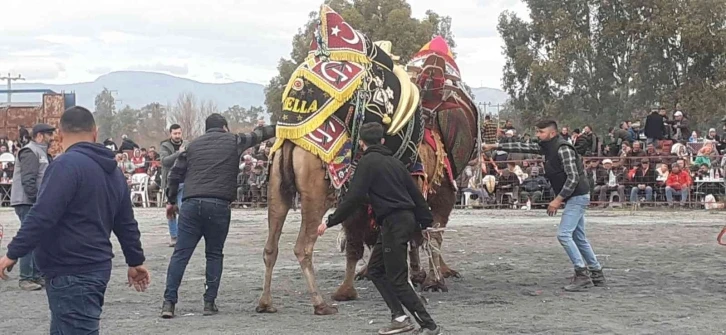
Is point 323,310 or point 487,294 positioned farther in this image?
point 487,294

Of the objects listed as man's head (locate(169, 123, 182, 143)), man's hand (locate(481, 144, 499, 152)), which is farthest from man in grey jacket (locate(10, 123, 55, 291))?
man's hand (locate(481, 144, 499, 152))

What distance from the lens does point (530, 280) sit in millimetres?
10281

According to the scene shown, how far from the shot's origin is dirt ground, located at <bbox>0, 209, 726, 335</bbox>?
774cm

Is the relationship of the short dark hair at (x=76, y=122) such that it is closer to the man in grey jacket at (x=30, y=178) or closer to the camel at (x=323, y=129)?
the camel at (x=323, y=129)

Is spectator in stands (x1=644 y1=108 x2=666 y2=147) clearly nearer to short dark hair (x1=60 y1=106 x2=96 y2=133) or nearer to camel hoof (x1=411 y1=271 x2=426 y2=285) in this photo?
camel hoof (x1=411 y1=271 x2=426 y2=285)

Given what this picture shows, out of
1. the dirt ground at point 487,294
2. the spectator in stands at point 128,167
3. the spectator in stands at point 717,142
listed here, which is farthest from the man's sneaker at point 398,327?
the spectator in stands at point 128,167

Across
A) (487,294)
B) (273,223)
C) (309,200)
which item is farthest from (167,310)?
(487,294)

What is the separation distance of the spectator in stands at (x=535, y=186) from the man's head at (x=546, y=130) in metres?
12.4

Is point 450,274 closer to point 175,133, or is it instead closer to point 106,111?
point 175,133

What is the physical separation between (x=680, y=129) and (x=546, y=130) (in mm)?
15165

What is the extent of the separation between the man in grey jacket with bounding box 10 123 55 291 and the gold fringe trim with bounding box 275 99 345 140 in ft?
10.5

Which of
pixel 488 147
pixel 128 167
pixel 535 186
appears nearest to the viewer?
pixel 488 147

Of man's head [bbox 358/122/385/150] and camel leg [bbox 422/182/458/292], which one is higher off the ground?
man's head [bbox 358/122/385/150]

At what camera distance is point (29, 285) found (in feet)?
33.4
